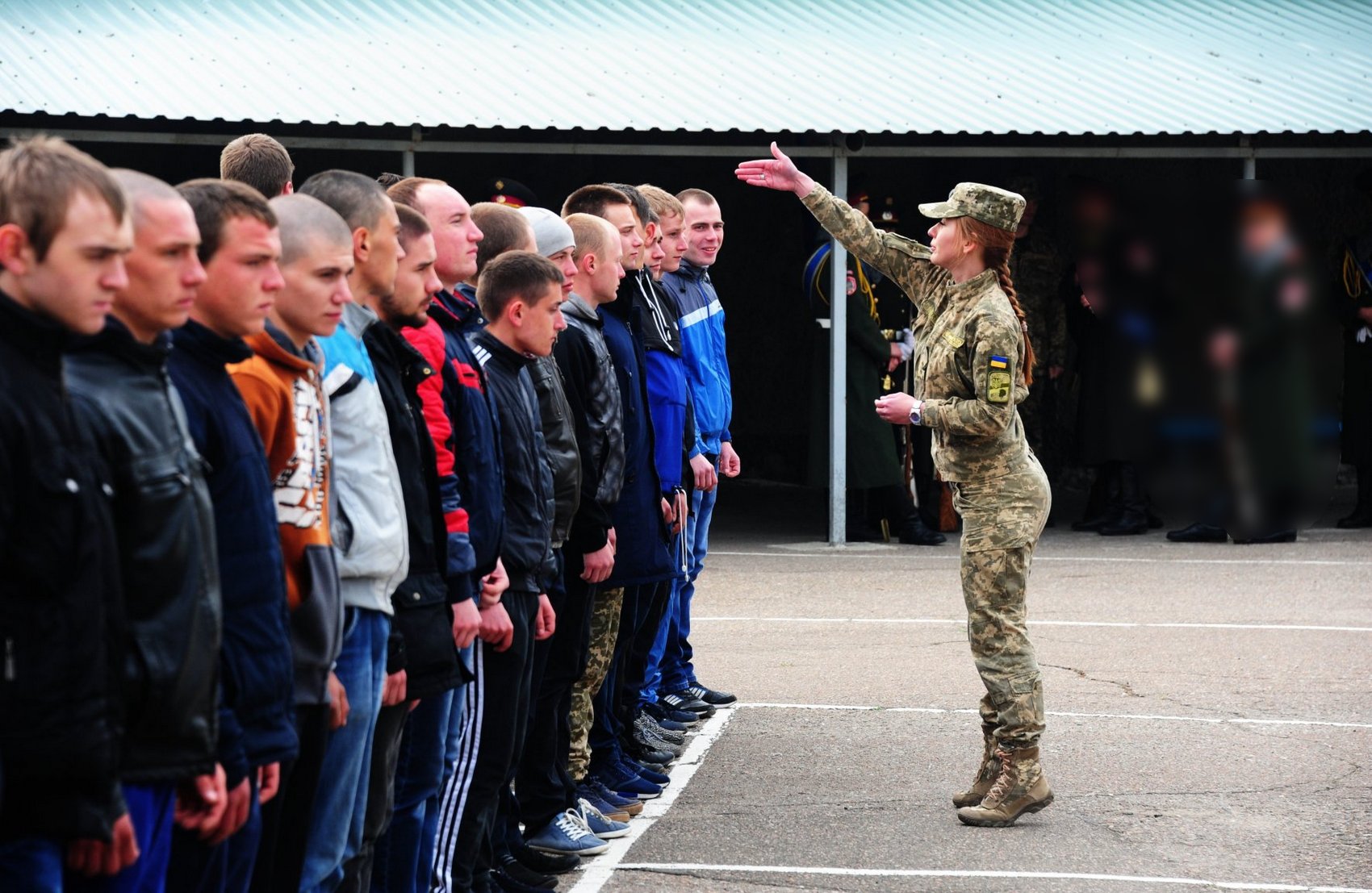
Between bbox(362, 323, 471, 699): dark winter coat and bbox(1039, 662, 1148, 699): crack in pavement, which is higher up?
bbox(362, 323, 471, 699): dark winter coat

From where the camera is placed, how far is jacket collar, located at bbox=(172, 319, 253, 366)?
301 centimetres

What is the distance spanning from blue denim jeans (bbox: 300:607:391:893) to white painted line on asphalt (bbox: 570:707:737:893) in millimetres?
1537

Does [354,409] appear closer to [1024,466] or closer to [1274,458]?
[1024,466]

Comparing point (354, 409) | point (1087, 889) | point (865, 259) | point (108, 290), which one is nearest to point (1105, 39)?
point (865, 259)

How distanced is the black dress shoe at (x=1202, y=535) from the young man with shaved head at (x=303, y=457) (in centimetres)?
1066

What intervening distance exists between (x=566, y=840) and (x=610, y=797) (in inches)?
21.3

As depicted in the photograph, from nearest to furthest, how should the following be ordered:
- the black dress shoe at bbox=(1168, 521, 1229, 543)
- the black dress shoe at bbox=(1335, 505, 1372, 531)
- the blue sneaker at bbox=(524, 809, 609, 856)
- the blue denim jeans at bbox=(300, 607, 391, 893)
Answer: the blue denim jeans at bbox=(300, 607, 391, 893)
the blue sneaker at bbox=(524, 809, 609, 856)
the black dress shoe at bbox=(1168, 521, 1229, 543)
the black dress shoe at bbox=(1335, 505, 1372, 531)

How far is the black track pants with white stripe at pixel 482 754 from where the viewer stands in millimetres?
4379

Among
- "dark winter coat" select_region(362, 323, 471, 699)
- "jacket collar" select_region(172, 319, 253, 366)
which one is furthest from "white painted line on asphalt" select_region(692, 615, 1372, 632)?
"jacket collar" select_region(172, 319, 253, 366)

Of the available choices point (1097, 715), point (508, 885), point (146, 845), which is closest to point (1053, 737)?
point (1097, 715)

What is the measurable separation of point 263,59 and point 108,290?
11358 millimetres

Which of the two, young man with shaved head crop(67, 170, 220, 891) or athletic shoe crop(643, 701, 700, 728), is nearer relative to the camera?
young man with shaved head crop(67, 170, 220, 891)

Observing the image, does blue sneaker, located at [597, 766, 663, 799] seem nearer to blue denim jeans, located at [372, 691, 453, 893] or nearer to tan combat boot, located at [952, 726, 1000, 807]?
tan combat boot, located at [952, 726, 1000, 807]

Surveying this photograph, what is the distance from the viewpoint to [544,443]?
16.3 ft
